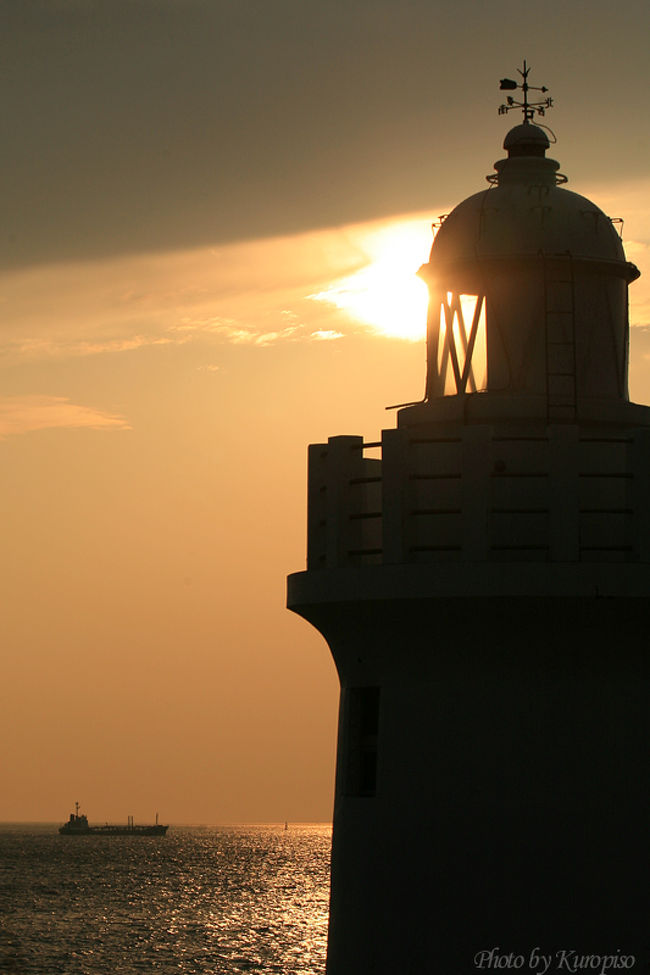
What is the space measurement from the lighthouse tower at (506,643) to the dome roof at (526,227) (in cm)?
3

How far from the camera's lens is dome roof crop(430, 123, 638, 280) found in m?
13.7

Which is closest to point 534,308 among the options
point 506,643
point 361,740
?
point 506,643

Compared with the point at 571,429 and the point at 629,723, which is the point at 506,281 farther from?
the point at 629,723

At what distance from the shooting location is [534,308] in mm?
13742

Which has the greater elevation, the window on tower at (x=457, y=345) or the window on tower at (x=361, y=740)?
the window on tower at (x=457, y=345)

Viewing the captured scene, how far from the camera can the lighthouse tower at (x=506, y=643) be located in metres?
12.4

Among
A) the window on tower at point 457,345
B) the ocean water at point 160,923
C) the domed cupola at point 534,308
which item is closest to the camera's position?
the domed cupola at point 534,308

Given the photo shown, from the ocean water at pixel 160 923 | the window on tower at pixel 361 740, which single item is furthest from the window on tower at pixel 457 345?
the ocean water at pixel 160 923

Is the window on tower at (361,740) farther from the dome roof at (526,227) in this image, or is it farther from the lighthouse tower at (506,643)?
the dome roof at (526,227)

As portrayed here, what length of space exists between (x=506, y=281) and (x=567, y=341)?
774mm

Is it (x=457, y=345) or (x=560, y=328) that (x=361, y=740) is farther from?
(x=560, y=328)

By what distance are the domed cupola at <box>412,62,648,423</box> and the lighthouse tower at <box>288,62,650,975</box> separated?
2cm

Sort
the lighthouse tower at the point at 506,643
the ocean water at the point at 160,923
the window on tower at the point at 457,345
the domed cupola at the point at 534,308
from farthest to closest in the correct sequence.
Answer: the ocean water at the point at 160,923 → the window on tower at the point at 457,345 → the domed cupola at the point at 534,308 → the lighthouse tower at the point at 506,643

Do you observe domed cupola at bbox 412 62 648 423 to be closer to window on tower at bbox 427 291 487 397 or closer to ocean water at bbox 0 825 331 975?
window on tower at bbox 427 291 487 397
